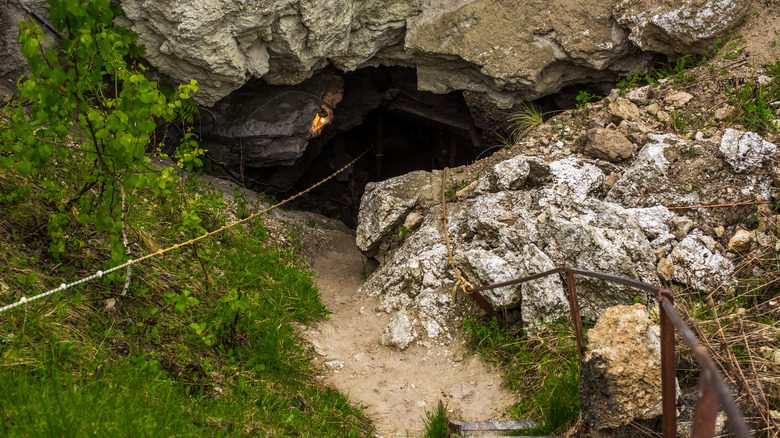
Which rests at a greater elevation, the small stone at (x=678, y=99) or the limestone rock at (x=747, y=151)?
the small stone at (x=678, y=99)

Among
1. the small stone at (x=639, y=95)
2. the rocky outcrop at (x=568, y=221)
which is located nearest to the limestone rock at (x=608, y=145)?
the rocky outcrop at (x=568, y=221)

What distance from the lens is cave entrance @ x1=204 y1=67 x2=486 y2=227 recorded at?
308 inches

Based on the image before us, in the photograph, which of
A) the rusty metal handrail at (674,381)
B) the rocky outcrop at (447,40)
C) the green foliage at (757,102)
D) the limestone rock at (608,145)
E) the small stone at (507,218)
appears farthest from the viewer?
the rocky outcrop at (447,40)

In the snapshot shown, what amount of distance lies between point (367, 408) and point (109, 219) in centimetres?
206

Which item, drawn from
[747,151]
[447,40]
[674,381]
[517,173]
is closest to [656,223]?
[747,151]

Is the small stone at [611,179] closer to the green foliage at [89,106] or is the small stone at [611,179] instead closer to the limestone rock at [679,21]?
the limestone rock at [679,21]

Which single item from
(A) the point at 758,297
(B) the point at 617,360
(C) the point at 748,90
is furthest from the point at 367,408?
(C) the point at 748,90

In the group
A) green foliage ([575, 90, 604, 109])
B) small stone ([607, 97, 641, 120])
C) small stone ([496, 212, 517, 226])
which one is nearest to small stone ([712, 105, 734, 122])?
small stone ([607, 97, 641, 120])

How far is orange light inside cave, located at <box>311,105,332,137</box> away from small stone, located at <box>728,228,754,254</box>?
4830 millimetres

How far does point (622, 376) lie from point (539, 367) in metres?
1.20

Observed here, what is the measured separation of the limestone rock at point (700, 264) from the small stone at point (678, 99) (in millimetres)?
1701

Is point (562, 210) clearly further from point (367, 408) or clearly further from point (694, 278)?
point (367, 408)

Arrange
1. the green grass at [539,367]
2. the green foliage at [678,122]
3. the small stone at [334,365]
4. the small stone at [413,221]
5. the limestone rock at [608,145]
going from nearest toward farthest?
the green grass at [539,367]
the small stone at [334,365]
the limestone rock at [608,145]
the green foliage at [678,122]
the small stone at [413,221]

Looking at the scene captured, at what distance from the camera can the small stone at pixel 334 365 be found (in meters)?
4.95
